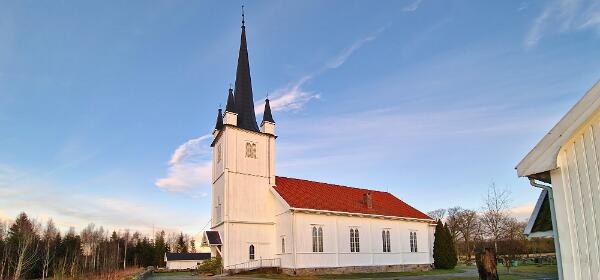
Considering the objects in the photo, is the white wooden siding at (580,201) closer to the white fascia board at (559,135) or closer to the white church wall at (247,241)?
the white fascia board at (559,135)

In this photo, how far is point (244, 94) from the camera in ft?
121

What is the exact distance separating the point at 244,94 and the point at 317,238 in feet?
46.5

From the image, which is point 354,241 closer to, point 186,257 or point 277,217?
point 277,217

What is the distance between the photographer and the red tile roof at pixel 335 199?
3266 cm

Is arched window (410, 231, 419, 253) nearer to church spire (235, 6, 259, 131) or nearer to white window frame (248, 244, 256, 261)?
white window frame (248, 244, 256, 261)

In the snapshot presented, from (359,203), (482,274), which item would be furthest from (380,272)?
(482,274)

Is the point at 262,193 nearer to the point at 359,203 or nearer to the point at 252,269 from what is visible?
the point at 252,269

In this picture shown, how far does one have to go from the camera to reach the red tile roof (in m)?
32.7

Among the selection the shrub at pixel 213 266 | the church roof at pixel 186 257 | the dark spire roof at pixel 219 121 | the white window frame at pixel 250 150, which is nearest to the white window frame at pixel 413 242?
the white window frame at pixel 250 150

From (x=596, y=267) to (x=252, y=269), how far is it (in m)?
28.8

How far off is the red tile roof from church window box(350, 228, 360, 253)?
62.9 inches

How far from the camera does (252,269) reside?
1227 inches

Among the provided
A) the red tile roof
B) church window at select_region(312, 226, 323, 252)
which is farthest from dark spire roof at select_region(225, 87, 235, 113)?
church window at select_region(312, 226, 323, 252)

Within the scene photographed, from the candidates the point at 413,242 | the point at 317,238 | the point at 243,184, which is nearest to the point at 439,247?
the point at 413,242
